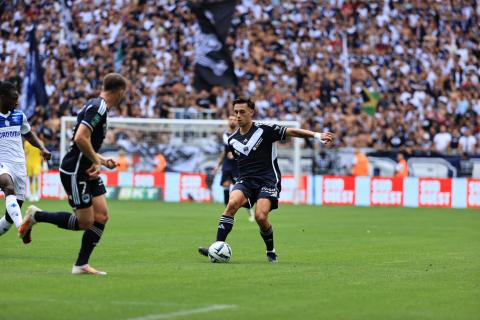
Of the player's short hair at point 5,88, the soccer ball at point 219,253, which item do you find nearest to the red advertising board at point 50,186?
the player's short hair at point 5,88

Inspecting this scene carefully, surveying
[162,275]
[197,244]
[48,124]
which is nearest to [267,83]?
[48,124]

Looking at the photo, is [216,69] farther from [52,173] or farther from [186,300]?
[186,300]

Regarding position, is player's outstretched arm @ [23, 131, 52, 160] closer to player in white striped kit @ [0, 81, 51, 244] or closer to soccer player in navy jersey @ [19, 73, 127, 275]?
player in white striped kit @ [0, 81, 51, 244]

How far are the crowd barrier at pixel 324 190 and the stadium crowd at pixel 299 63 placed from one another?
127 centimetres

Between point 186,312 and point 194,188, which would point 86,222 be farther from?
point 194,188

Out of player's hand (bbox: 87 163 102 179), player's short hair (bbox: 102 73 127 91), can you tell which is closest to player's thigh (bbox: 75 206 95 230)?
player's hand (bbox: 87 163 102 179)

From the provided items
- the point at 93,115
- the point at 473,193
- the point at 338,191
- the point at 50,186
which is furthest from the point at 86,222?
the point at 50,186

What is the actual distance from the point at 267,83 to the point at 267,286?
2708 centimetres

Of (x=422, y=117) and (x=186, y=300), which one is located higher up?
(x=422, y=117)

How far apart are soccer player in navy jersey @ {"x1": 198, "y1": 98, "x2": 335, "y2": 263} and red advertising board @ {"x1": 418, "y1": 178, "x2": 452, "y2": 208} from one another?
20.5m

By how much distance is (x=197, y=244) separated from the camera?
16.6 m

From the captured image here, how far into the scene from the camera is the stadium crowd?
114 ft

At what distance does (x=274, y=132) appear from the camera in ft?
44.8

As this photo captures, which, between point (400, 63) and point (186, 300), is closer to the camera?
point (186, 300)
